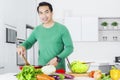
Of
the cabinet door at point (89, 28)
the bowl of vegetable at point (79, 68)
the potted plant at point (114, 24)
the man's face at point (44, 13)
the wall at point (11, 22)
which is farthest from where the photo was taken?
the potted plant at point (114, 24)

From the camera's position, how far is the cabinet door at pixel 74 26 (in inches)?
275

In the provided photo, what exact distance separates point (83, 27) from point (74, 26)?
23 cm

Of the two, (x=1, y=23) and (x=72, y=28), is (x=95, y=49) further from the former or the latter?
(x=1, y=23)

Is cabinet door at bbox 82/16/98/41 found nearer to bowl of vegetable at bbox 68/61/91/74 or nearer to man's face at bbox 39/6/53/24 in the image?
man's face at bbox 39/6/53/24

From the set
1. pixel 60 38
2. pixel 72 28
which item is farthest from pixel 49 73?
pixel 72 28

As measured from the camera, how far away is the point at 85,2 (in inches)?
288

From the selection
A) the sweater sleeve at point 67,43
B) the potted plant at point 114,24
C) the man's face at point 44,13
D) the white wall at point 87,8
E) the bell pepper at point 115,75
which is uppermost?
the white wall at point 87,8

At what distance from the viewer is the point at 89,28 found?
6.98m

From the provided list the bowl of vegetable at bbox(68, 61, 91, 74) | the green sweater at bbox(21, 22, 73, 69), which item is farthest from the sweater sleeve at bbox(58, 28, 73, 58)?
the bowl of vegetable at bbox(68, 61, 91, 74)

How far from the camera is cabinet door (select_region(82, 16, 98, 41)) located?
22.9 feet

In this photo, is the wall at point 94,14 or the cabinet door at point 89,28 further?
the wall at point 94,14

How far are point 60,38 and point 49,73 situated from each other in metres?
0.97

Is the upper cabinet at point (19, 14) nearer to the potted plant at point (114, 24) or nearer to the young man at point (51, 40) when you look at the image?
the young man at point (51, 40)

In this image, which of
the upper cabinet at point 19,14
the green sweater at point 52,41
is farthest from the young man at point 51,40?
the upper cabinet at point 19,14
